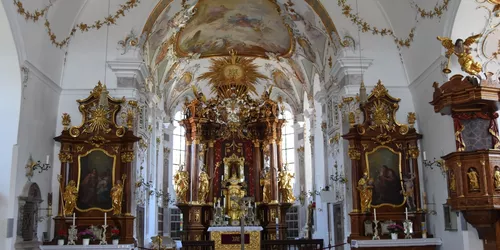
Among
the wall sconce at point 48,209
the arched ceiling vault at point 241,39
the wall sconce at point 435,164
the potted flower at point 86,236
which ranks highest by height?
the arched ceiling vault at point 241,39

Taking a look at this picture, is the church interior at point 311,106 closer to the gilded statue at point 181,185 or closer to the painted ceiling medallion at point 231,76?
the painted ceiling medallion at point 231,76

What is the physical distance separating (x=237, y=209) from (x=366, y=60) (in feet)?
34.8

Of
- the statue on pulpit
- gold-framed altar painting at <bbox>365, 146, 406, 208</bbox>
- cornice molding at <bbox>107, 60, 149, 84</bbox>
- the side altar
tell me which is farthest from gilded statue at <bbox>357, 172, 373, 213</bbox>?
the statue on pulpit

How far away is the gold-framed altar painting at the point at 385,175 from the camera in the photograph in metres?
13.2

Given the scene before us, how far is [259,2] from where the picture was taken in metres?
16.0

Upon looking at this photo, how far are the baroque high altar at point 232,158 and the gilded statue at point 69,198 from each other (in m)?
9.47

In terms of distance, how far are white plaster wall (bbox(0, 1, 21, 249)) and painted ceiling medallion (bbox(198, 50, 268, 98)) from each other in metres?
11.1

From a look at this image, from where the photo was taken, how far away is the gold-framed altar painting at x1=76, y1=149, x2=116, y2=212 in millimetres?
13148

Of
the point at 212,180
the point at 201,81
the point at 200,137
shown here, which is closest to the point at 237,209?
the point at 212,180

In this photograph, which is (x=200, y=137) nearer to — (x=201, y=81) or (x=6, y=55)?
(x=201, y=81)

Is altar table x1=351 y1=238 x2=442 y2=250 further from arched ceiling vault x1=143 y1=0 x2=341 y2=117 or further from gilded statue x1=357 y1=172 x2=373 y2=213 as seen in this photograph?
arched ceiling vault x1=143 y1=0 x2=341 y2=117

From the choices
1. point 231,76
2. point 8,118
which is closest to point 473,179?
point 8,118

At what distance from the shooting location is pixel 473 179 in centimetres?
958

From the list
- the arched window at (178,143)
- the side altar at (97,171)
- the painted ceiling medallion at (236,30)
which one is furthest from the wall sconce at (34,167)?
the arched window at (178,143)
